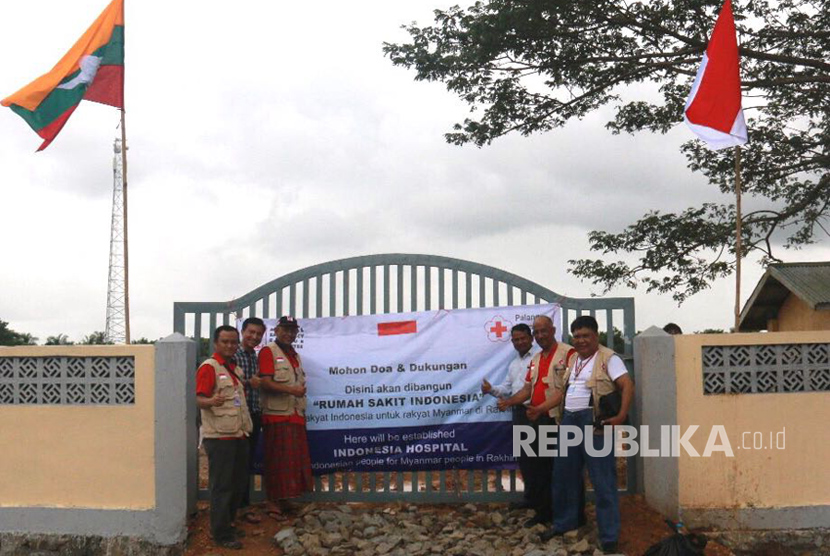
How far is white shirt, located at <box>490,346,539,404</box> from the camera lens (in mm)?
6746

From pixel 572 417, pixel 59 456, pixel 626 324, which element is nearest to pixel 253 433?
pixel 59 456

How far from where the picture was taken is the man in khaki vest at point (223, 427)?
242 inches

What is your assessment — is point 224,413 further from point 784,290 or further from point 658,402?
point 784,290

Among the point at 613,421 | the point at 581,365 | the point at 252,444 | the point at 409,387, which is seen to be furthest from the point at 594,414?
the point at 252,444

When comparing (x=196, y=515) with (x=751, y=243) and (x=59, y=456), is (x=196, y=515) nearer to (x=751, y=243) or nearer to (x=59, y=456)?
(x=59, y=456)

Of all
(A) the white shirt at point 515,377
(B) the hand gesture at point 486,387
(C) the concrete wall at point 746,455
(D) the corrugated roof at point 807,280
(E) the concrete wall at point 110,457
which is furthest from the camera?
(D) the corrugated roof at point 807,280

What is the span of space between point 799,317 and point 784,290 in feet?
1.61

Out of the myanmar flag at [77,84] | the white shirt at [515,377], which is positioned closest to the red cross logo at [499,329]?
the white shirt at [515,377]

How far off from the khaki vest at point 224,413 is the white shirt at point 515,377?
6.73 ft

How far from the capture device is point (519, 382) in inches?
267

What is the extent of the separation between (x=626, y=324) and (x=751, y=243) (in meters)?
6.01

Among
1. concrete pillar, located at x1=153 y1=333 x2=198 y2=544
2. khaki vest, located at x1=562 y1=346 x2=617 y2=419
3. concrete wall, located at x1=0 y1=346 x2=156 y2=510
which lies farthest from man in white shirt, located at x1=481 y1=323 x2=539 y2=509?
concrete wall, located at x1=0 y1=346 x2=156 y2=510

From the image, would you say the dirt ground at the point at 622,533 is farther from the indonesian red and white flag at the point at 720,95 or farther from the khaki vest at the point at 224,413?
the indonesian red and white flag at the point at 720,95

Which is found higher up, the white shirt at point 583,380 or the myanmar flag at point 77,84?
the myanmar flag at point 77,84
